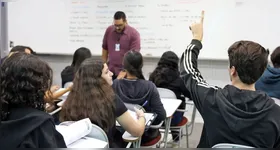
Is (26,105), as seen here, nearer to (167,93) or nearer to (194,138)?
(167,93)

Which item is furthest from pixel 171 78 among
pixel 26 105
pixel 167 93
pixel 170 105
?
pixel 26 105

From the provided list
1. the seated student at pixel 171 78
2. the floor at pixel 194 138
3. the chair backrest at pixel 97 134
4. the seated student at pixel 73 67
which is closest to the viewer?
the chair backrest at pixel 97 134

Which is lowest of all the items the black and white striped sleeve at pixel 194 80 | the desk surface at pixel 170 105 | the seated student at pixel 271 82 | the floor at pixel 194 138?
the floor at pixel 194 138

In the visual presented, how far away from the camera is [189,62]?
4.96 feet

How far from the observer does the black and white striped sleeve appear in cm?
143

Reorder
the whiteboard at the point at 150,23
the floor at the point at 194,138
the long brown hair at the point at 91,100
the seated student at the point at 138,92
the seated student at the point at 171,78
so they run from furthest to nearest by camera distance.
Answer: the whiteboard at the point at 150,23, the floor at the point at 194,138, the seated student at the point at 171,78, the seated student at the point at 138,92, the long brown hair at the point at 91,100

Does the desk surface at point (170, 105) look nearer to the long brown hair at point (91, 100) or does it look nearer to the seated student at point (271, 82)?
the seated student at point (271, 82)

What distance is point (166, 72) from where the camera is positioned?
9.78 ft

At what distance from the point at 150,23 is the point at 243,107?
9.91 ft

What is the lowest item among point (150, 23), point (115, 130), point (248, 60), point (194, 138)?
point (194, 138)

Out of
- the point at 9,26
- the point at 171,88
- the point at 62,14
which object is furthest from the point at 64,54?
the point at 171,88

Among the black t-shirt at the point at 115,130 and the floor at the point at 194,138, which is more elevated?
the black t-shirt at the point at 115,130

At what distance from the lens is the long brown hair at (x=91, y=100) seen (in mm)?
1772

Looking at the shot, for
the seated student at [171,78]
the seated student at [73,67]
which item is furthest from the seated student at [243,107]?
the seated student at [73,67]
